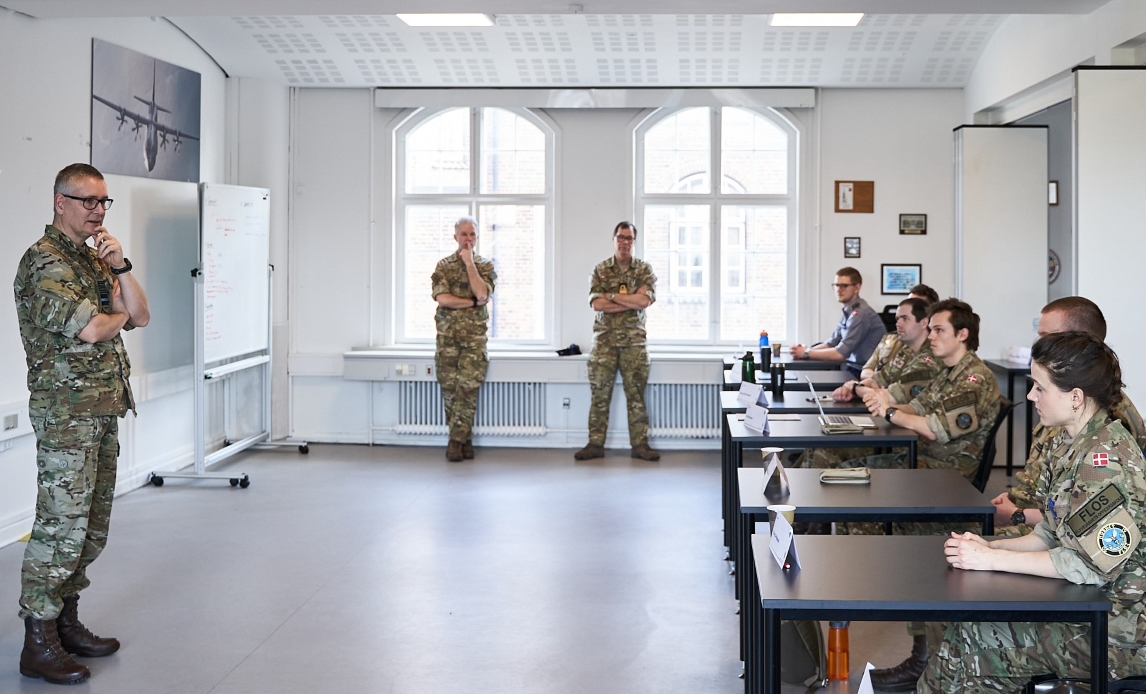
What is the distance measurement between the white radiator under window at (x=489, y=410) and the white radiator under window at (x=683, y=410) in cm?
96

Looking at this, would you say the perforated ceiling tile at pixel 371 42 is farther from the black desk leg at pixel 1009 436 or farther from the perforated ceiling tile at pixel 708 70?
the black desk leg at pixel 1009 436

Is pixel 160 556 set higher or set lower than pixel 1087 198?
lower

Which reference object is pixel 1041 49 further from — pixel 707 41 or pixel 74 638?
pixel 74 638

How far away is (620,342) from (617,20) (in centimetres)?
246

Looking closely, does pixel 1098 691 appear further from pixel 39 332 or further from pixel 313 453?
pixel 313 453

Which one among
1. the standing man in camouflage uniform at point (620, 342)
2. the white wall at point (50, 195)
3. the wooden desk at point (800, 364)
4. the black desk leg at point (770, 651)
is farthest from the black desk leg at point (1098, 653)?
the standing man in camouflage uniform at point (620, 342)

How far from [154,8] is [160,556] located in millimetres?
2919

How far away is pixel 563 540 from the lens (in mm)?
5953

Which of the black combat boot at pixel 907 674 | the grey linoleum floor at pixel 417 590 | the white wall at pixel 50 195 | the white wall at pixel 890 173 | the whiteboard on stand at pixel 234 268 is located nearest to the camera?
the black combat boot at pixel 907 674

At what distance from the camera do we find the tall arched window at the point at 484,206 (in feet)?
30.0

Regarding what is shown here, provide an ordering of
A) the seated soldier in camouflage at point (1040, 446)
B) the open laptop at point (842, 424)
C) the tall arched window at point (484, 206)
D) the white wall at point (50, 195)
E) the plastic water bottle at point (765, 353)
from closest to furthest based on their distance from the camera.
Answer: the seated soldier in camouflage at point (1040, 446) < the open laptop at point (842, 424) < the white wall at point (50, 195) < the plastic water bottle at point (765, 353) < the tall arched window at point (484, 206)

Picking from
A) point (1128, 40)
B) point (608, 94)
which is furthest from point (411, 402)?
point (1128, 40)

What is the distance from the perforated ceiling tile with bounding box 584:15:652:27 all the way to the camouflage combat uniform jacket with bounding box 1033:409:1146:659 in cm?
587

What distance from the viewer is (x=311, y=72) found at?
28.8 feet
